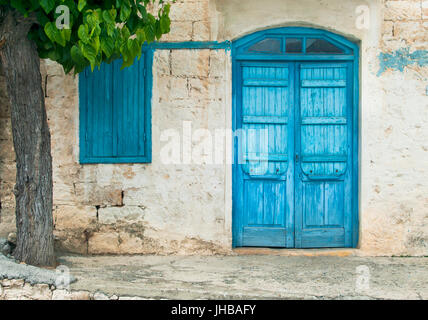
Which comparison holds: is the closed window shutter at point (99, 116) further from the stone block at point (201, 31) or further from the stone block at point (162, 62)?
the stone block at point (201, 31)

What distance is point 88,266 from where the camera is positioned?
16.2 feet

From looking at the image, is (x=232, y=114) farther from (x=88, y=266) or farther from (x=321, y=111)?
(x=88, y=266)

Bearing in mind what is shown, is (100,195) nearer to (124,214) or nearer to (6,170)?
(124,214)

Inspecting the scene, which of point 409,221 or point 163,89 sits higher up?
point 163,89

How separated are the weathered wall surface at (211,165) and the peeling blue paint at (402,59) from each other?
0.01 metres

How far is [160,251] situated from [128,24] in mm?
2577

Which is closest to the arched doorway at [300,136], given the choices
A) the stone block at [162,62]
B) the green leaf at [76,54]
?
the stone block at [162,62]

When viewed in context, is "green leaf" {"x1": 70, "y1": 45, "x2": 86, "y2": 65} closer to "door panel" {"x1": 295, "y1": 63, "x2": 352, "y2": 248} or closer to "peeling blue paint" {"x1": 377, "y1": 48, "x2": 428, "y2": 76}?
"door panel" {"x1": 295, "y1": 63, "x2": 352, "y2": 248}

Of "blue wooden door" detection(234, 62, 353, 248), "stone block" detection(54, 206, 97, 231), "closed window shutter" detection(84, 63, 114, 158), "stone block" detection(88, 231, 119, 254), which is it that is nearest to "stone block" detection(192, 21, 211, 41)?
"blue wooden door" detection(234, 62, 353, 248)

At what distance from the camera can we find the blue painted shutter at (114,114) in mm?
5492

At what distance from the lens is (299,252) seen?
5.48 metres

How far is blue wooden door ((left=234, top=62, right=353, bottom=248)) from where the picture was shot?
18.3 ft

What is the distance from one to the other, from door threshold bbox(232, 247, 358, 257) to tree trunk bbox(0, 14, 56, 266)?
216cm

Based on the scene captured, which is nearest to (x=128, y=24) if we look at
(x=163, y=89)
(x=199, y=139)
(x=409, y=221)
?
(x=163, y=89)
